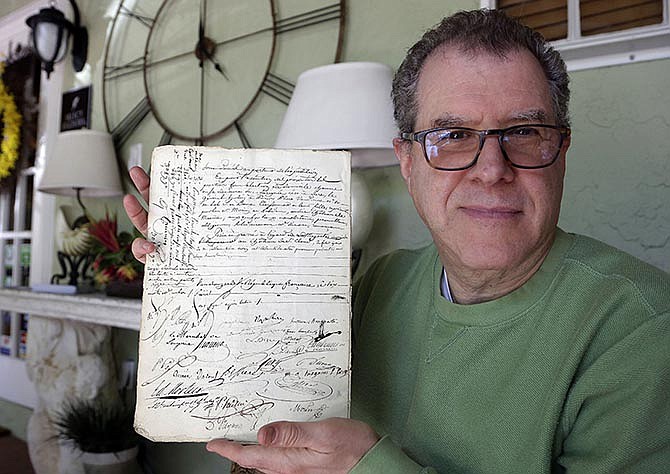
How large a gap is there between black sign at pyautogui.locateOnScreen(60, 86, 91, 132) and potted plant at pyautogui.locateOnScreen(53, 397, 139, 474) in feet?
4.26

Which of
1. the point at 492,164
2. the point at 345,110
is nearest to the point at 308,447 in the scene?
the point at 492,164

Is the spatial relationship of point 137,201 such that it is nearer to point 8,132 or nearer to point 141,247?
point 141,247

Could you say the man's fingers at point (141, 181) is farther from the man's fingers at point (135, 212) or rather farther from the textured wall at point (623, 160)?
the textured wall at point (623, 160)

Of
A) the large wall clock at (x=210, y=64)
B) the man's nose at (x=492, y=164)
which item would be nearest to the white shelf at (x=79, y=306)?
the large wall clock at (x=210, y=64)

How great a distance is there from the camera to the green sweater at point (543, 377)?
60 cm

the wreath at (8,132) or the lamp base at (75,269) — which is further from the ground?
the wreath at (8,132)

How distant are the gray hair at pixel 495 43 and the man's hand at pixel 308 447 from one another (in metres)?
0.44

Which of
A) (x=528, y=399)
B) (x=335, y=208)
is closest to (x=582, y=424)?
(x=528, y=399)

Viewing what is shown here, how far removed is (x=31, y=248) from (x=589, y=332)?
112 inches

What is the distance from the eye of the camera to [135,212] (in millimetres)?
756

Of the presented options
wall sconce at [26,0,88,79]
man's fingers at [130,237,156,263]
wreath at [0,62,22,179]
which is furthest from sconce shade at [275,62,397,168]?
wreath at [0,62,22,179]

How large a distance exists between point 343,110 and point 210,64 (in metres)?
1.03

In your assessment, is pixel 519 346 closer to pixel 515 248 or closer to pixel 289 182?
pixel 515 248

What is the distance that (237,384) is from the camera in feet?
2.18
